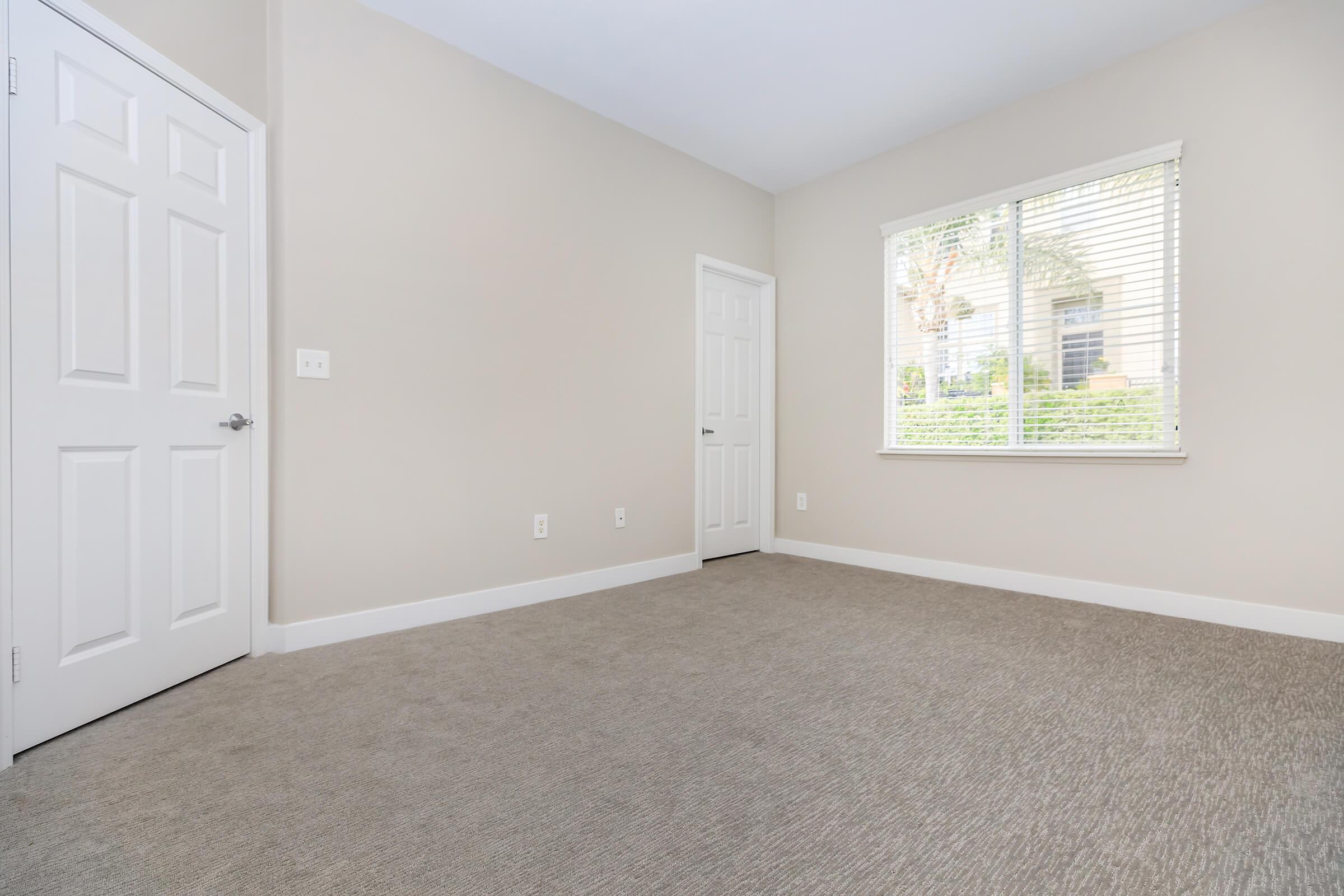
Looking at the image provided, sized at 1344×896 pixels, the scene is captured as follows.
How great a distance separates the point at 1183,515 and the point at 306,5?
4.59 meters

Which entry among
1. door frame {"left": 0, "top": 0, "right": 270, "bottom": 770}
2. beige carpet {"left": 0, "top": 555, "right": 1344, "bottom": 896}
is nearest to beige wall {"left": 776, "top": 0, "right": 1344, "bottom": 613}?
beige carpet {"left": 0, "top": 555, "right": 1344, "bottom": 896}

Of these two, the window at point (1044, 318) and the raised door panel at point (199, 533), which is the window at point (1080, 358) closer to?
the window at point (1044, 318)

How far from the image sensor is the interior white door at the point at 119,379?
1643mm

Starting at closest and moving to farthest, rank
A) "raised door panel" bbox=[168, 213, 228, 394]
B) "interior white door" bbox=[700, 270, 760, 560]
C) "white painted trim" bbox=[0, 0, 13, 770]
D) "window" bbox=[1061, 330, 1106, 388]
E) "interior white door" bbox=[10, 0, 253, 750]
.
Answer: "white painted trim" bbox=[0, 0, 13, 770] → "interior white door" bbox=[10, 0, 253, 750] → "raised door panel" bbox=[168, 213, 228, 394] → "window" bbox=[1061, 330, 1106, 388] → "interior white door" bbox=[700, 270, 760, 560]

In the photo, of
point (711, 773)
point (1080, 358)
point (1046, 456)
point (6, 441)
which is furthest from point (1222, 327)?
point (6, 441)

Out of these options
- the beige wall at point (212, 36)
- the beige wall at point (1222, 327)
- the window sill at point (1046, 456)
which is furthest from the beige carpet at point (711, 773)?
the beige wall at point (212, 36)

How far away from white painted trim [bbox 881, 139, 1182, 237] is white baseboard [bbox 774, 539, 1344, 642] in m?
2.15

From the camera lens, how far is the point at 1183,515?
2863 millimetres

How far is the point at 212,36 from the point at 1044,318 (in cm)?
407

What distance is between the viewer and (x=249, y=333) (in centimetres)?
236

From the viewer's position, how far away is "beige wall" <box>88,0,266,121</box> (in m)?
1.96

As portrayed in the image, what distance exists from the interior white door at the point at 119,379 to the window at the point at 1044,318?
366cm

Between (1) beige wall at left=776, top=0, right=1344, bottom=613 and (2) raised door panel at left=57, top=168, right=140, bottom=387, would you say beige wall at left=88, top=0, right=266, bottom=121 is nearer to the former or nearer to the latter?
(2) raised door panel at left=57, top=168, right=140, bottom=387

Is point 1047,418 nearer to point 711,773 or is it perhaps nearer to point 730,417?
point 730,417
